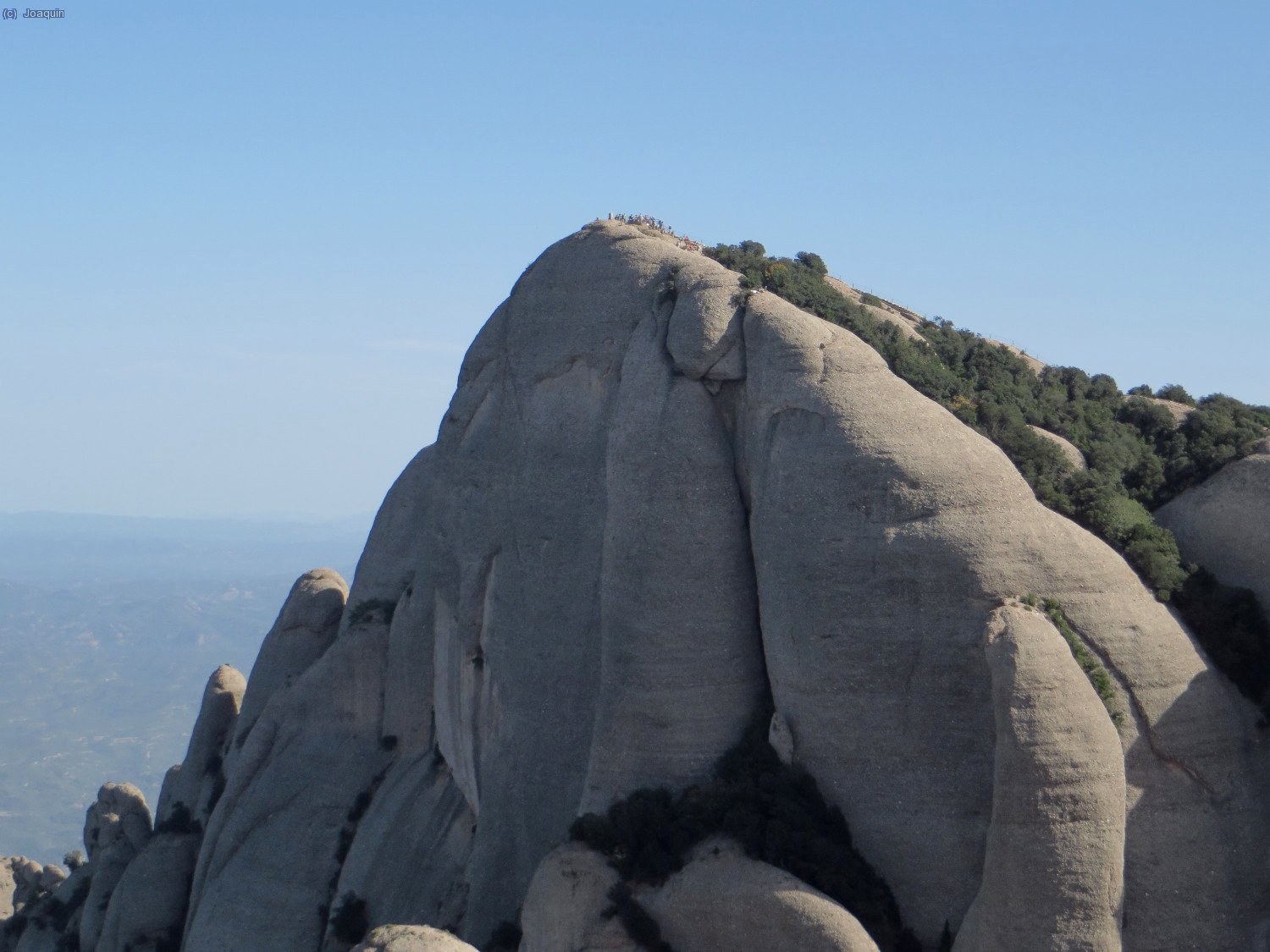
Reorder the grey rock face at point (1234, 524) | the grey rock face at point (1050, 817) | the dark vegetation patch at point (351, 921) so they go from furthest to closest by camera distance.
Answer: the dark vegetation patch at point (351, 921) → the grey rock face at point (1234, 524) → the grey rock face at point (1050, 817)

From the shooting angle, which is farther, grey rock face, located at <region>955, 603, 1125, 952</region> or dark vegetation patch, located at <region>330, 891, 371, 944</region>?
dark vegetation patch, located at <region>330, 891, 371, 944</region>

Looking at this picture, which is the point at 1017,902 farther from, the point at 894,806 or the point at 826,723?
the point at 826,723

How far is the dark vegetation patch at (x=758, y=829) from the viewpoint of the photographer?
27641mm

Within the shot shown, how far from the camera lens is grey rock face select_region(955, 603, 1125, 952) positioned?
1009 inches

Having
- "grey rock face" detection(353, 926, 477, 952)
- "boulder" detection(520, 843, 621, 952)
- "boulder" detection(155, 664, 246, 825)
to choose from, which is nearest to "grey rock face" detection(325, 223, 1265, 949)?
"boulder" detection(520, 843, 621, 952)

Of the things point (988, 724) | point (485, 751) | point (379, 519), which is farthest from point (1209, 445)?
point (379, 519)

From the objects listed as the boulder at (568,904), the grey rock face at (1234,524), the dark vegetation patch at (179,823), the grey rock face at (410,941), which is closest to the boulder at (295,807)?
the dark vegetation patch at (179,823)

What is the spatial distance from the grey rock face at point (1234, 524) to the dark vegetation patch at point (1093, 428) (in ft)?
2.29

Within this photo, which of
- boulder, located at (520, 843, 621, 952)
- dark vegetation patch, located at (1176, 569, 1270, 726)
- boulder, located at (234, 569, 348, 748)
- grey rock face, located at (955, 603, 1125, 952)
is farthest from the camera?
boulder, located at (234, 569, 348, 748)

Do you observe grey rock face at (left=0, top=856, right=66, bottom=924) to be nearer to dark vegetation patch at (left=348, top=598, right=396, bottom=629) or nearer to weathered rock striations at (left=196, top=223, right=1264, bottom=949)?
weathered rock striations at (left=196, top=223, right=1264, bottom=949)

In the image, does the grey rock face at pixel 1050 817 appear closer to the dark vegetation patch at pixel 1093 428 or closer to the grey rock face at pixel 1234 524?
the dark vegetation patch at pixel 1093 428

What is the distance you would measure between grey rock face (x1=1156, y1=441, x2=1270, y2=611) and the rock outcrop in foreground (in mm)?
3497

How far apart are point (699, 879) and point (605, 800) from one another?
4.31 meters

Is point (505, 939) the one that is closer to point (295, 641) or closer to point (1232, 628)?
point (295, 641)
